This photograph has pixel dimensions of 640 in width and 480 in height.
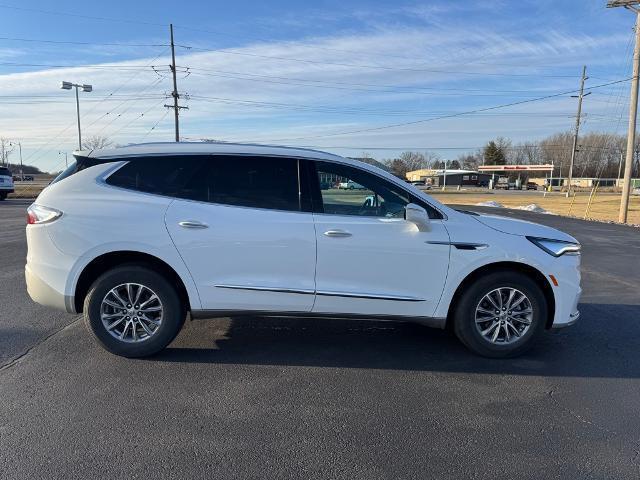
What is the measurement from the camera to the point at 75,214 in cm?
411

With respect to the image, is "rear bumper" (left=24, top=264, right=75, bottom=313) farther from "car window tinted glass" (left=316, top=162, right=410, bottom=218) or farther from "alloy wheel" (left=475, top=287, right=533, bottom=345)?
"alloy wheel" (left=475, top=287, right=533, bottom=345)

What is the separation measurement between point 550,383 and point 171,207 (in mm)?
3528

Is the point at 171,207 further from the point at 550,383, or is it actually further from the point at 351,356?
the point at 550,383

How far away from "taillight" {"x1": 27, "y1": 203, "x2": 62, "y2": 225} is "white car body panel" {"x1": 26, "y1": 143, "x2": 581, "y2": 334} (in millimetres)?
40

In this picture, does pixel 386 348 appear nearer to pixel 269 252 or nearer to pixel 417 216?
pixel 417 216

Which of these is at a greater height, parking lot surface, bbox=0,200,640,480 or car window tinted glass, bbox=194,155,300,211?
car window tinted glass, bbox=194,155,300,211

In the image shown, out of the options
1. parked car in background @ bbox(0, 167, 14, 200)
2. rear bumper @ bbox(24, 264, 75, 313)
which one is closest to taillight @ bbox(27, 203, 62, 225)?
rear bumper @ bbox(24, 264, 75, 313)

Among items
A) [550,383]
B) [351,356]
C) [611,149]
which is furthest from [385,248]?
[611,149]

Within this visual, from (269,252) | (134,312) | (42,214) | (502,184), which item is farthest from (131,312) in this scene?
(502,184)

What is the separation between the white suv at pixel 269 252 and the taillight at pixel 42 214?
12 millimetres

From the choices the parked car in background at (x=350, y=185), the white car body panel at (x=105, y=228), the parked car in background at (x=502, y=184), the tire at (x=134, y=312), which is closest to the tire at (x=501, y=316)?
the parked car in background at (x=350, y=185)

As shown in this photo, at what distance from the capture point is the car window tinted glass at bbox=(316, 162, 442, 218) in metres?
4.22

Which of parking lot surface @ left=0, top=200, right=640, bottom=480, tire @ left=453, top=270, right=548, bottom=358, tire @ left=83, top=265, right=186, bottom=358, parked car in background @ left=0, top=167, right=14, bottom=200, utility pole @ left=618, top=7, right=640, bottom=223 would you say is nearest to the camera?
parking lot surface @ left=0, top=200, right=640, bottom=480

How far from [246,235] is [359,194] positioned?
42.3 inches
